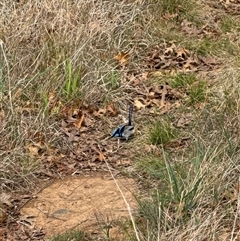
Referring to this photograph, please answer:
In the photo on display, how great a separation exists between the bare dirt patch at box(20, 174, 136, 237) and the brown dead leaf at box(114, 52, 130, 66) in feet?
6.50

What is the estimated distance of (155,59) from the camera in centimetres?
740

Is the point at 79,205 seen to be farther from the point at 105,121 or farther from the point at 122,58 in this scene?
the point at 122,58

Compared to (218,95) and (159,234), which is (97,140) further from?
(159,234)

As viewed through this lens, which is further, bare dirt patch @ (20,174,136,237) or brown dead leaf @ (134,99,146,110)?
brown dead leaf @ (134,99,146,110)

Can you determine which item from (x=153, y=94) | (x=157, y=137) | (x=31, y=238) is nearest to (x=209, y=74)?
(x=153, y=94)

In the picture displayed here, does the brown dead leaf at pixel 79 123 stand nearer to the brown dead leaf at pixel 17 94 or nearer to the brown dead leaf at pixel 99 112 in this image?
the brown dead leaf at pixel 99 112

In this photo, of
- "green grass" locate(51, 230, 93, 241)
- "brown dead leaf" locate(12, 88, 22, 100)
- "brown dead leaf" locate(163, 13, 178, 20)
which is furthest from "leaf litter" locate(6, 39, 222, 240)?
"brown dead leaf" locate(163, 13, 178, 20)

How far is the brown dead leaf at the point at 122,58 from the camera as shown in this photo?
706 centimetres

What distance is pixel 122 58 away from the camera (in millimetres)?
7098

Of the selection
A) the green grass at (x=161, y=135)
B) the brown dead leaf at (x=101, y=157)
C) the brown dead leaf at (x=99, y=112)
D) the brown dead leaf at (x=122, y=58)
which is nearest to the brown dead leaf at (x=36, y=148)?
the brown dead leaf at (x=101, y=157)

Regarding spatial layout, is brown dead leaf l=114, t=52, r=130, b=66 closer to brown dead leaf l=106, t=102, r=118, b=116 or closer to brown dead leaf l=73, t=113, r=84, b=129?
brown dead leaf l=106, t=102, r=118, b=116

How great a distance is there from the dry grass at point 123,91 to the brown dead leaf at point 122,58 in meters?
0.07

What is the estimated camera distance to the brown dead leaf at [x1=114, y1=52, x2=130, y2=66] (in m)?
7.06

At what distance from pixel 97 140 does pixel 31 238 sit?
1.55 m
